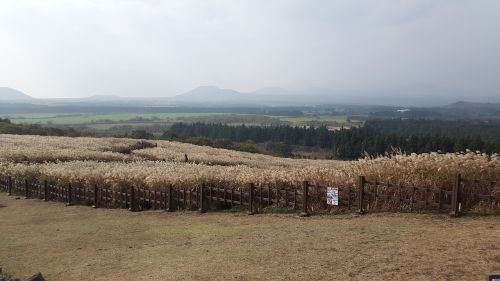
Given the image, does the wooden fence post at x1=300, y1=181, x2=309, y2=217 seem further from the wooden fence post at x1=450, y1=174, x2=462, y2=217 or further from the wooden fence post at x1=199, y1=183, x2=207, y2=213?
the wooden fence post at x1=450, y1=174, x2=462, y2=217

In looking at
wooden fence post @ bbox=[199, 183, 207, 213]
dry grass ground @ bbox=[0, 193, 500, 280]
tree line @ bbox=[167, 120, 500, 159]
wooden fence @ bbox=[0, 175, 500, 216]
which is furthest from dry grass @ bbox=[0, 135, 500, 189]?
tree line @ bbox=[167, 120, 500, 159]

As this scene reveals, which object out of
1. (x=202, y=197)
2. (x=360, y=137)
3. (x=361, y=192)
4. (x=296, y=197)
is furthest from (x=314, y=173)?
(x=360, y=137)

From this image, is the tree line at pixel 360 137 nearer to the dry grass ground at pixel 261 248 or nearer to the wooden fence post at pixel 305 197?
the wooden fence post at pixel 305 197

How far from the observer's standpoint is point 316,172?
16.8m

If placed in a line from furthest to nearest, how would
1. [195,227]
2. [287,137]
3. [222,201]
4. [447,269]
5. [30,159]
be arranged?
1. [287,137]
2. [30,159]
3. [222,201]
4. [195,227]
5. [447,269]

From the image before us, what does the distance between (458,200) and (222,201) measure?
8067mm

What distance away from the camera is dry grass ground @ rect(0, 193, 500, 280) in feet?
27.8

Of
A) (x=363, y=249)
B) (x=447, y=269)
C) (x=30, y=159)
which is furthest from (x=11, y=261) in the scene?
(x=30, y=159)

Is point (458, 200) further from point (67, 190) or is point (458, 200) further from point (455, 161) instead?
point (67, 190)

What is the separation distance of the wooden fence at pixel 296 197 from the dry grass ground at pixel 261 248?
72cm

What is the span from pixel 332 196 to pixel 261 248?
3.94 meters

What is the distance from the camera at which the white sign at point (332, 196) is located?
44.1 ft

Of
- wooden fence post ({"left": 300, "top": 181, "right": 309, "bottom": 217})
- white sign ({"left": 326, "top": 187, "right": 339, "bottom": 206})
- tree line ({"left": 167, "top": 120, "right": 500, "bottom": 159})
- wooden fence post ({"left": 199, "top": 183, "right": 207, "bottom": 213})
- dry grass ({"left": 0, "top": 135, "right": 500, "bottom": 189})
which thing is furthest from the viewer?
tree line ({"left": 167, "top": 120, "right": 500, "bottom": 159})

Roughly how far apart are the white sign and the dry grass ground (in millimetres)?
660
